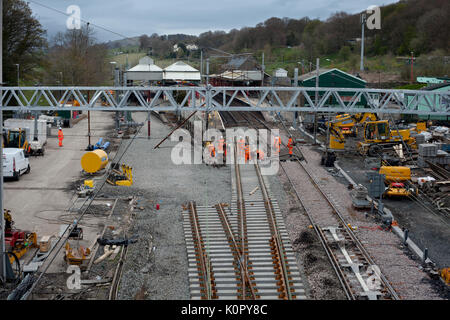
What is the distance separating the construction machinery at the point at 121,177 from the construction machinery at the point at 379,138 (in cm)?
1206

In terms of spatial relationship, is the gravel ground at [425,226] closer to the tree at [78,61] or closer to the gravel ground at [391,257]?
the gravel ground at [391,257]

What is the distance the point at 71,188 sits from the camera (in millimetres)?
17875

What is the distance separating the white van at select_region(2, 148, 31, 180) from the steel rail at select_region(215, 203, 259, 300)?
27.9ft

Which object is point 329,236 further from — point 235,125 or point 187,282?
point 235,125

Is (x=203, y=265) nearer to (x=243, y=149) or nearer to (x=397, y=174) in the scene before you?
(x=397, y=174)

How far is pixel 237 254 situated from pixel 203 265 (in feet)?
3.44

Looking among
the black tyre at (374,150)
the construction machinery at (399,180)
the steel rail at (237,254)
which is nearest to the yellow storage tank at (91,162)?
the steel rail at (237,254)

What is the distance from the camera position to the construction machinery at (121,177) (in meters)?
18.0

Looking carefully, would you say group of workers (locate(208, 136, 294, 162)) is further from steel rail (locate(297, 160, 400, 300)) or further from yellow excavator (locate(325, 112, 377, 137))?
yellow excavator (locate(325, 112, 377, 137))

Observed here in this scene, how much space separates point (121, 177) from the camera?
60.1 ft

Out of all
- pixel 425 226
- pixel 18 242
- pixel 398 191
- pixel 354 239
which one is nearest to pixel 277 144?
pixel 398 191

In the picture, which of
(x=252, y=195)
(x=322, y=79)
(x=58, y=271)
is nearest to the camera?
(x=58, y=271)

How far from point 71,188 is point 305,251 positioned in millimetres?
9829
